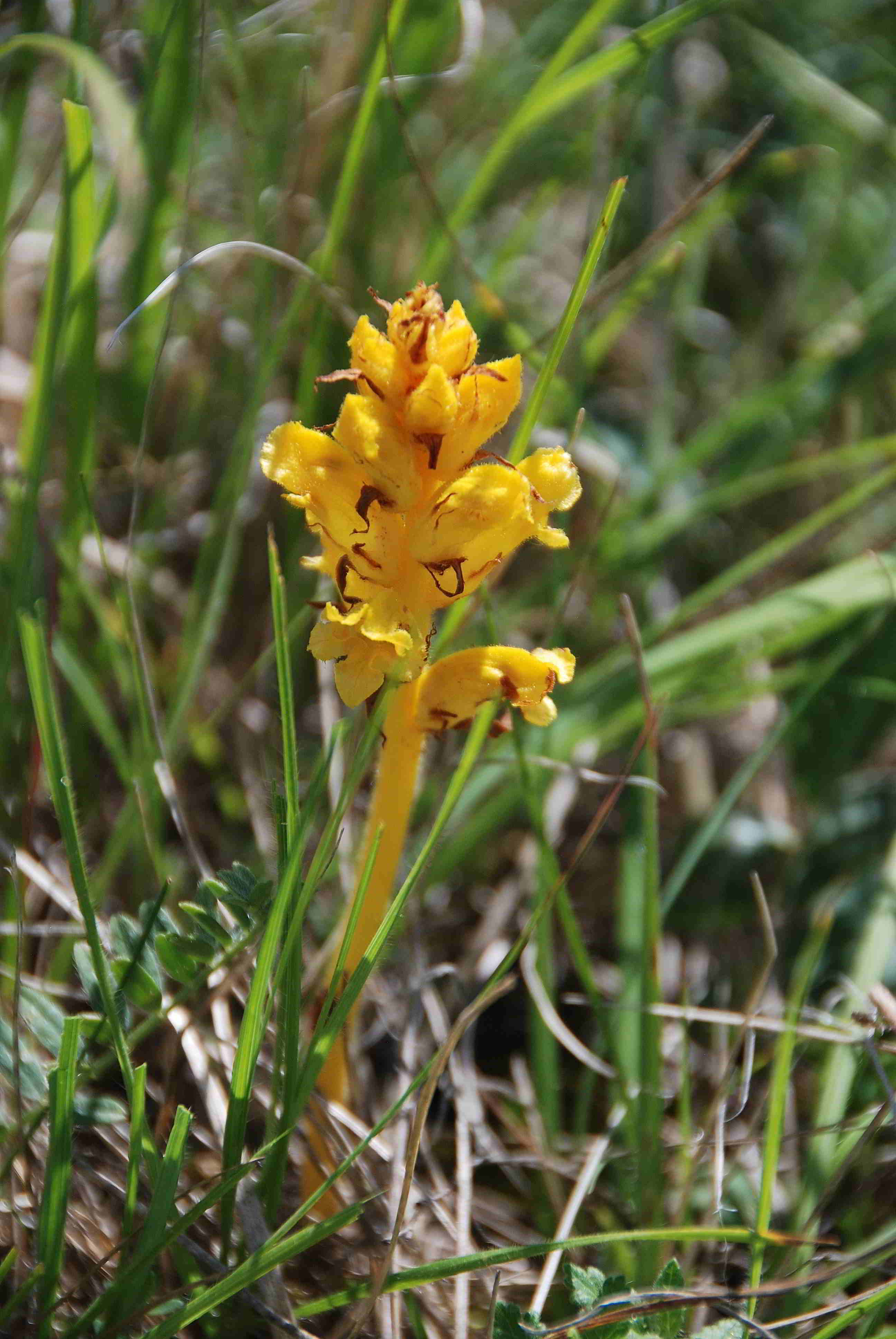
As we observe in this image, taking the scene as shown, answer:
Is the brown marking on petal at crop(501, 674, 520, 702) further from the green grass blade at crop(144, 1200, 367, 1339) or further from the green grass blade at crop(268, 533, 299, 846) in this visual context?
the green grass blade at crop(144, 1200, 367, 1339)

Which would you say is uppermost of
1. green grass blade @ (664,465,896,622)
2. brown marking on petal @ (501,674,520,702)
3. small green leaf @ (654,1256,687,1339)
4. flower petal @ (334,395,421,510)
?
flower petal @ (334,395,421,510)

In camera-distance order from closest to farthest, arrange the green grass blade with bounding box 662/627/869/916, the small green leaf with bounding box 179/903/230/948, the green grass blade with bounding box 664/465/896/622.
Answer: the small green leaf with bounding box 179/903/230/948 < the green grass blade with bounding box 662/627/869/916 < the green grass blade with bounding box 664/465/896/622

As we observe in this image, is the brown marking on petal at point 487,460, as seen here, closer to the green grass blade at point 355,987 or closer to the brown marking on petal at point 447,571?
the brown marking on petal at point 447,571

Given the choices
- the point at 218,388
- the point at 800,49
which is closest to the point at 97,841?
the point at 218,388

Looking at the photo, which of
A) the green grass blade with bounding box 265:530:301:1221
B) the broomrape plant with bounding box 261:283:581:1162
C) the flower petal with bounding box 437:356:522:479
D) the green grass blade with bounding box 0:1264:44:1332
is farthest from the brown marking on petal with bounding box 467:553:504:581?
the green grass blade with bounding box 0:1264:44:1332

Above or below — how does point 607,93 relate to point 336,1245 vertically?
above

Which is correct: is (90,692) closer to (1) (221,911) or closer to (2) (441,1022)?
(1) (221,911)
